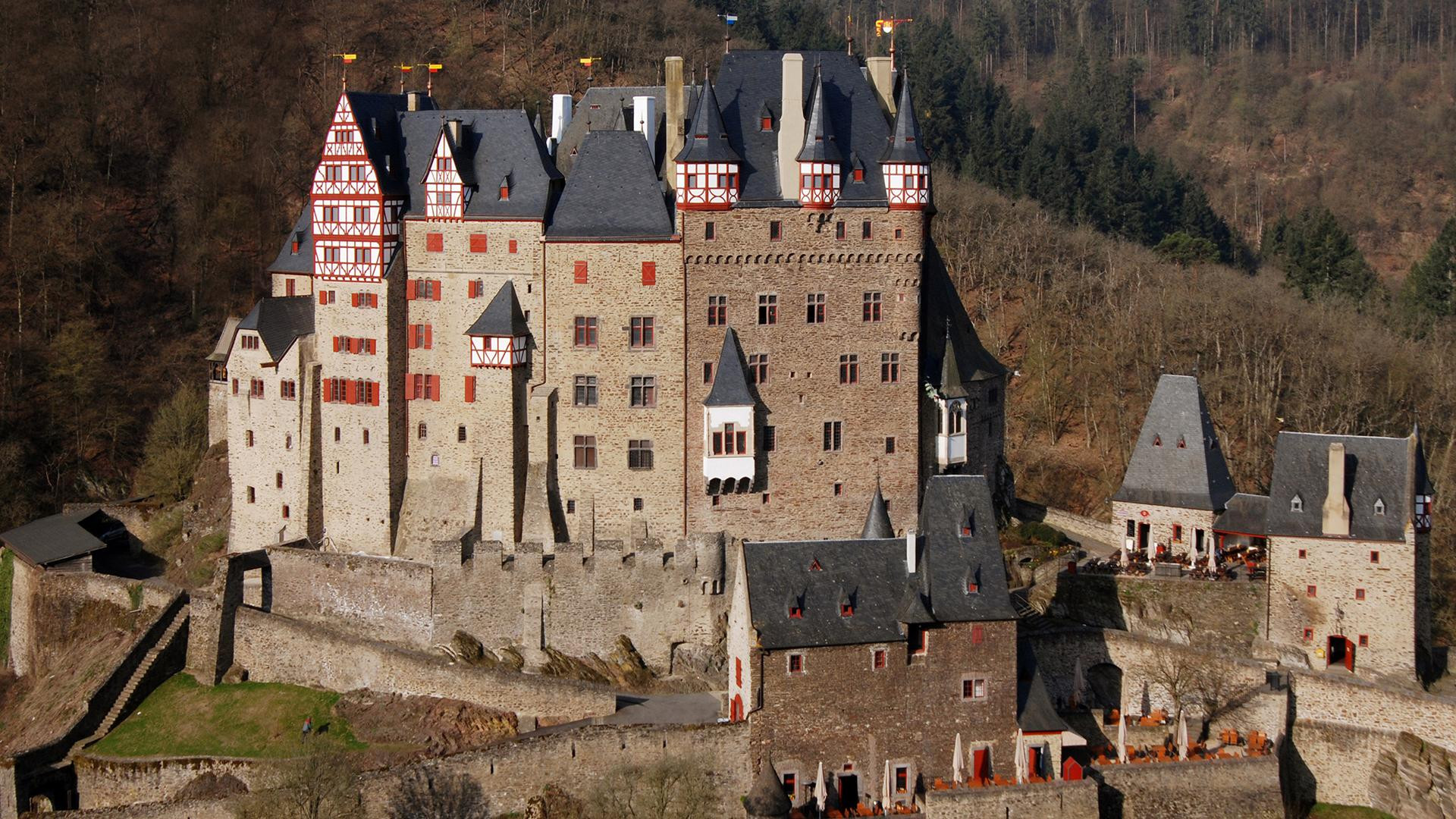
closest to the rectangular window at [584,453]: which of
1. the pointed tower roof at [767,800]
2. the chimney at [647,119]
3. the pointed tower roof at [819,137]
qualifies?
the chimney at [647,119]

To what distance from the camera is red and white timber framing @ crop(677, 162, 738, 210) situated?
53688mm

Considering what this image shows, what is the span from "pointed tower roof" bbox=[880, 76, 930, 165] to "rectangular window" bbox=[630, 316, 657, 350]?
24.5 feet

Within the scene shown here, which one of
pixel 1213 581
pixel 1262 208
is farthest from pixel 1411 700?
pixel 1262 208

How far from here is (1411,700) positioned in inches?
1934

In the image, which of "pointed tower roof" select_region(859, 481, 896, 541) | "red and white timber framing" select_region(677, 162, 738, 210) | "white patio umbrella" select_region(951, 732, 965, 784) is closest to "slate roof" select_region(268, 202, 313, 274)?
"red and white timber framing" select_region(677, 162, 738, 210)

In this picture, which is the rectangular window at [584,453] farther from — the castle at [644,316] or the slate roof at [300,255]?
the slate roof at [300,255]

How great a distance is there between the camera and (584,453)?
181 feet

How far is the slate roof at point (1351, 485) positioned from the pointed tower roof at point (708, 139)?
16.1 meters

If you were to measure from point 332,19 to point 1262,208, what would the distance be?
56911 millimetres

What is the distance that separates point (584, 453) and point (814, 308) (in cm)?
720

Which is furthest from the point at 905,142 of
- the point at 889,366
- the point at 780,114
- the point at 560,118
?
the point at 560,118

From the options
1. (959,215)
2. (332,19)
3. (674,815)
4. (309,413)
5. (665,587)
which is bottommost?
(674,815)

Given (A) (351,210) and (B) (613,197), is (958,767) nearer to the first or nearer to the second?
(B) (613,197)

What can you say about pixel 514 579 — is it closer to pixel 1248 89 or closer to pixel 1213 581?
pixel 1213 581
